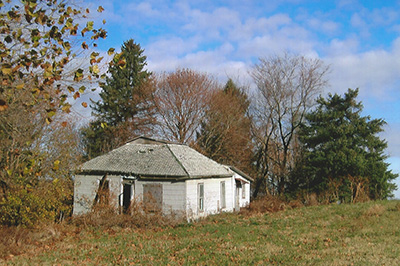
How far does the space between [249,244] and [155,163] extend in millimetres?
11020

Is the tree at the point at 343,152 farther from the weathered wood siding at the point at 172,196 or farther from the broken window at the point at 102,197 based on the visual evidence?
the broken window at the point at 102,197

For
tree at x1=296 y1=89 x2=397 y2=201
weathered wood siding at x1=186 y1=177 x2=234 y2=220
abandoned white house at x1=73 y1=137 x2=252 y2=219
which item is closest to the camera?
abandoned white house at x1=73 y1=137 x2=252 y2=219

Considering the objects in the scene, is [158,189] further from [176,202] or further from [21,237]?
[21,237]

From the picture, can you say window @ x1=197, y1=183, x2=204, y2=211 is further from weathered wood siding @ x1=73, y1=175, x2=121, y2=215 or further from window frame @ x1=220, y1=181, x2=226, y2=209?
weathered wood siding @ x1=73, y1=175, x2=121, y2=215

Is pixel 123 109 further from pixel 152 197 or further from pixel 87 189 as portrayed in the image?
pixel 152 197

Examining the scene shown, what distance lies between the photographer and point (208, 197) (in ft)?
80.1

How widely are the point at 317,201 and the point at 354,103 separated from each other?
1148 centimetres

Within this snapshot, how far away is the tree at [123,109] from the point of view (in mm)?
39156

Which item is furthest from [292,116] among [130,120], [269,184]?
[130,120]

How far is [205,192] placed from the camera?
24141mm

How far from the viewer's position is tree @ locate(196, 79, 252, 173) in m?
39.9

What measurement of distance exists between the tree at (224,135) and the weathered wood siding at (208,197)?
11.6m

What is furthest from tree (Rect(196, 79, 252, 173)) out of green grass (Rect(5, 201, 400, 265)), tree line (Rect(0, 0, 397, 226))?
green grass (Rect(5, 201, 400, 265))

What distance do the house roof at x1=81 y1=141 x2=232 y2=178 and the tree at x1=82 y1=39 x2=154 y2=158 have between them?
39.6ft
